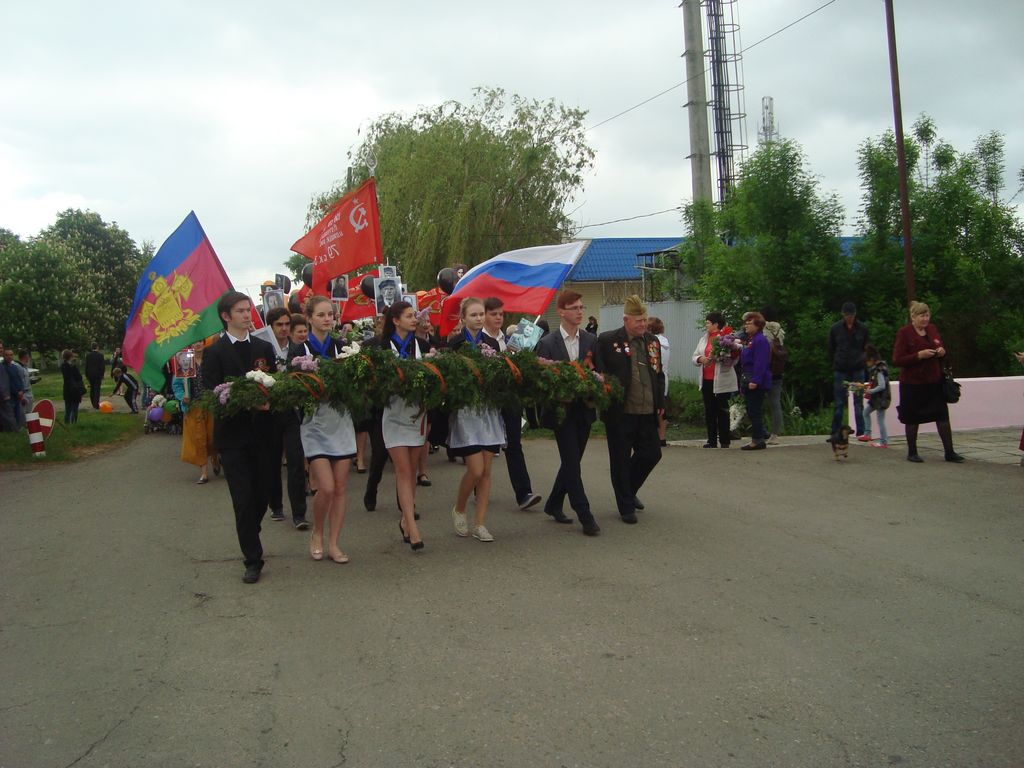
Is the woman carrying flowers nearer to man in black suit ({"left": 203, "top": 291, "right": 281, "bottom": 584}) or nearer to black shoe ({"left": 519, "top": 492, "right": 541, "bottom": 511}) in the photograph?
black shoe ({"left": 519, "top": 492, "right": 541, "bottom": 511})

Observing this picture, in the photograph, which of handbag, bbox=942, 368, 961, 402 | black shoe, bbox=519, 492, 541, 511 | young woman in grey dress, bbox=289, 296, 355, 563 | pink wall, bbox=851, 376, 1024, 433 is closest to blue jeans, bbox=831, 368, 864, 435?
pink wall, bbox=851, 376, 1024, 433

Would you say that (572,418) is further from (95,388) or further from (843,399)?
(95,388)

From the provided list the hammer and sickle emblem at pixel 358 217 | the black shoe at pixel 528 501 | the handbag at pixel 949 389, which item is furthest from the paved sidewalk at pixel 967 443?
the hammer and sickle emblem at pixel 358 217

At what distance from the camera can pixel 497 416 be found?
7.54 meters

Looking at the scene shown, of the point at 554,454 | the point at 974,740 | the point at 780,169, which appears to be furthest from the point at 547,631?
the point at 780,169

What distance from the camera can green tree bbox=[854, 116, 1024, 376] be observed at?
17.8 m

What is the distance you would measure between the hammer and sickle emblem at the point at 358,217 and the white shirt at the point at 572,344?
4658mm

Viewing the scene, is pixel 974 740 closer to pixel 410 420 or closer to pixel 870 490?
pixel 410 420

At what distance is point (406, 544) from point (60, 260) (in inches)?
1867

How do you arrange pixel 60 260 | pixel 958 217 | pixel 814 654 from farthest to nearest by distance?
pixel 60 260
pixel 958 217
pixel 814 654

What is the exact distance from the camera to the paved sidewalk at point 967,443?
444 inches

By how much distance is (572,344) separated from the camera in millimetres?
8117

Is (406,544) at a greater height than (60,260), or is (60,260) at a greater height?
(60,260)

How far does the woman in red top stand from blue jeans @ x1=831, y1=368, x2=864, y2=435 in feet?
2.73
